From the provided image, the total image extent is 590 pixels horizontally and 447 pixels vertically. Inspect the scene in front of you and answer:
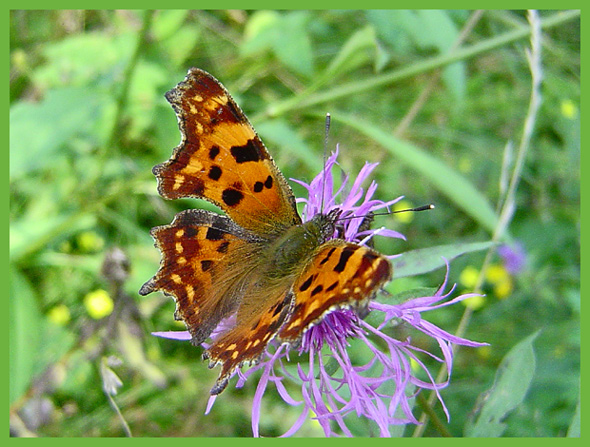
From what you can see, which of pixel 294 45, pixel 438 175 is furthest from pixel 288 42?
pixel 438 175

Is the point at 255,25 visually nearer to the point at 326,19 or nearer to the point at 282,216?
the point at 326,19

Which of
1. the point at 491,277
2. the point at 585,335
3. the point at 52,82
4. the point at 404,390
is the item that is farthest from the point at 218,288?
the point at 491,277

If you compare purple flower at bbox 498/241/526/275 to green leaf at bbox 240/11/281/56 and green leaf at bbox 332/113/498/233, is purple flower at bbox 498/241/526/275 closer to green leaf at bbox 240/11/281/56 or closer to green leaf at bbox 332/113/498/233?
green leaf at bbox 332/113/498/233

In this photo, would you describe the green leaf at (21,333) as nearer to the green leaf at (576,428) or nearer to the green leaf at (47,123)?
the green leaf at (47,123)

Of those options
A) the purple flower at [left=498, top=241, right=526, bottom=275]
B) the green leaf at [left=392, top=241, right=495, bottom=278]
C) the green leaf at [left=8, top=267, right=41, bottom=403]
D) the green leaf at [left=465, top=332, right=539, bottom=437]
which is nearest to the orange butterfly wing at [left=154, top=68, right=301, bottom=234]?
the green leaf at [left=392, top=241, right=495, bottom=278]

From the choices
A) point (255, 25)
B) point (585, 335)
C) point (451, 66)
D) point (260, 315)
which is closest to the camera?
point (260, 315)

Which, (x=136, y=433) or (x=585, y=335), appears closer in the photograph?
(x=585, y=335)

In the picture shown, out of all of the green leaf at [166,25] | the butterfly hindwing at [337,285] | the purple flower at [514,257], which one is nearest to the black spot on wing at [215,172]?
the butterfly hindwing at [337,285]
